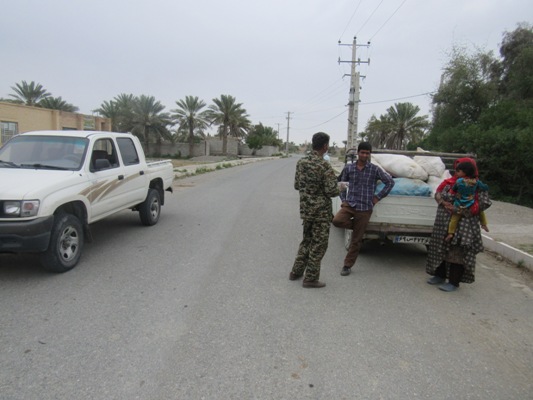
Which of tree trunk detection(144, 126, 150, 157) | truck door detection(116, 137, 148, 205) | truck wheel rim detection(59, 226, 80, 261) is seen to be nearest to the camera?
truck wheel rim detection(59, 226, 80, 261)

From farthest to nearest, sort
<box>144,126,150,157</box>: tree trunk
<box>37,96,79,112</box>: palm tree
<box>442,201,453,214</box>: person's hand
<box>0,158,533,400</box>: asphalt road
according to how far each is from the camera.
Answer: <box>144,126,150,157</box>: tree trunk
<box>37,96,79,112</box>: palm tree
<box>442,201,453,214</box>: person's hand
<box>0,158,533,400</box>: asphalt road

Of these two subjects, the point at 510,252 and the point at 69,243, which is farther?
the point at 510,252

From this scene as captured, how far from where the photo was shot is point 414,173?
6082 millimetres

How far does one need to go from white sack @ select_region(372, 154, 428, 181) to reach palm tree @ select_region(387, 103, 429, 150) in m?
41.7

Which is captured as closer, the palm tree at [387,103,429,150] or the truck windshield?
the truck windshield

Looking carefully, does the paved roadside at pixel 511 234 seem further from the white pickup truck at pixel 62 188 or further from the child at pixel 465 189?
the white pickup truck at pixel 62 188

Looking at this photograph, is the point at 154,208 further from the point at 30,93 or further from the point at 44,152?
the point at 30,93

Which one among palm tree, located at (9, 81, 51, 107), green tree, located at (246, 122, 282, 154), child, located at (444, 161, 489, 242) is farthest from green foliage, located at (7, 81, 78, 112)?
child, located at (444, 161, 489, 242)

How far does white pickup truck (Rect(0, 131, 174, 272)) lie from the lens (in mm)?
4543

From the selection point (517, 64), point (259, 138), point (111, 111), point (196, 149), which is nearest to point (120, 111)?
point (111, 111)

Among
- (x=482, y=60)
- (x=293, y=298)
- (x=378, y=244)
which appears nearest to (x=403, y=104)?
(x=482, y=60)

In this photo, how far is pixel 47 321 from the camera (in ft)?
12.2

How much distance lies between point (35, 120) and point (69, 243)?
34.7 m

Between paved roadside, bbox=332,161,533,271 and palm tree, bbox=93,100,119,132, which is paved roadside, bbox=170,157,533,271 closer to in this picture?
paved roadside, bbox=332,161,533,271
